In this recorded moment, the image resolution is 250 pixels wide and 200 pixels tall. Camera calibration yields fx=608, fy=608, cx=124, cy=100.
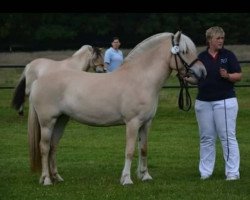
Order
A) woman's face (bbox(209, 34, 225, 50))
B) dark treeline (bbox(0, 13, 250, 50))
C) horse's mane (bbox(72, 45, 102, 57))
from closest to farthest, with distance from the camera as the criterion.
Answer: woman's face (bbox(209, 34, 225, 50)) < horse's mane (bbox(72, 45, 102, 57)) < dark treeline (bbox(0, 13, 250, 50))

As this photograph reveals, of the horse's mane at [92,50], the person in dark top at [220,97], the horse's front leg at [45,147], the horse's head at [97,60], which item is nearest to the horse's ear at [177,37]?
the person in dark top at [220,97]

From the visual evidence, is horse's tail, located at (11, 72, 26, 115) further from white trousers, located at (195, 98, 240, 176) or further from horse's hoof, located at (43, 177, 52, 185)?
white trousers, located at (195, 98, 240, 176)

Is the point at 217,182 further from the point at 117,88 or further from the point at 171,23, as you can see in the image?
the point at 171,23

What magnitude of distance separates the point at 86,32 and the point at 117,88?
93.9 feet

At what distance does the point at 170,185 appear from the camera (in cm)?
695

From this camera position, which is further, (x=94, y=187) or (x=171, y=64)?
(x=171, y=64)

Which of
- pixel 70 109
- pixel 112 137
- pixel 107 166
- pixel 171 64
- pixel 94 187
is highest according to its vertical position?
pixel 171 64

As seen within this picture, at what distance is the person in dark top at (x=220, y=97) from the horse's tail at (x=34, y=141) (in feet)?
6.60

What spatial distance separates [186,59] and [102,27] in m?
26.6

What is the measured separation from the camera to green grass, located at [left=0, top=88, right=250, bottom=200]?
21.3 ft

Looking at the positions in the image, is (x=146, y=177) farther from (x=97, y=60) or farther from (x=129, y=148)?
(x=97, y=60)

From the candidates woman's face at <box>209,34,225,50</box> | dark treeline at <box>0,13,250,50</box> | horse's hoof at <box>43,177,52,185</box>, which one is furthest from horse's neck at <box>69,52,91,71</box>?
dark treeline at <box>0,13,250,50</box>

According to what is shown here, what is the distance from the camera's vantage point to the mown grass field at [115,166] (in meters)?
6.47

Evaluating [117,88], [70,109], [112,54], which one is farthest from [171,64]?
[112,54]
